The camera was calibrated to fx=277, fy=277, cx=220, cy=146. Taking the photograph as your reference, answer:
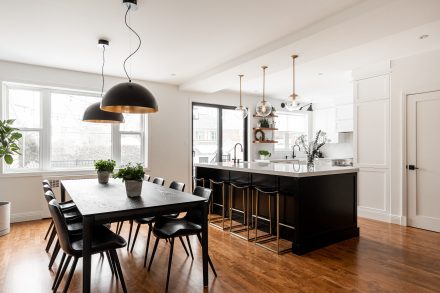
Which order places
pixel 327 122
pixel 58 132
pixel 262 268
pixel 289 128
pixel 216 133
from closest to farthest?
pixel 262 268 → pixel 58 132 → pixel 216 133 → pixel 327 122 → pixel 289 128

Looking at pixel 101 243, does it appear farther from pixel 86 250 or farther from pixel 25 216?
pixel 25 216

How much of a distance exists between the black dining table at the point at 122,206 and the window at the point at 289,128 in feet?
19.5

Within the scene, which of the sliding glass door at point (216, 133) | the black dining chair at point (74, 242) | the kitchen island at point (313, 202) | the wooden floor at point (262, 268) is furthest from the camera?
the sliding glass door at point (216, 133)

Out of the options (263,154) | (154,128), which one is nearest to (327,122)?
(263,154)

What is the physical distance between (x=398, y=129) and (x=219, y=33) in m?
3.37

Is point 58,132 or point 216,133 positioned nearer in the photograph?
point 58,132

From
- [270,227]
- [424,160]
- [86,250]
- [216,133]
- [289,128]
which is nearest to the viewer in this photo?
[86,250]

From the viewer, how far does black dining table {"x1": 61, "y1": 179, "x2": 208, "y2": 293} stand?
2098 mm

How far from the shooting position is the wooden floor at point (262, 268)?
8.42 ft

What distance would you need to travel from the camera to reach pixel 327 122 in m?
8.55

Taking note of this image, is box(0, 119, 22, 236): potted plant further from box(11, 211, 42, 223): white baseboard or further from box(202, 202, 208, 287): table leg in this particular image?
box(202, 202, 208, 287): table leg

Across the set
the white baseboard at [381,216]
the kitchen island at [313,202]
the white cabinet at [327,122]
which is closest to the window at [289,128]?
the white cabinet at [327,122]

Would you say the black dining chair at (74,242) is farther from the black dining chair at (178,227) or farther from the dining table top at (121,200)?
the black dining chair at (178,227)

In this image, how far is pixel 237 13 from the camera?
2.96 meters
